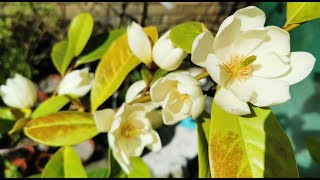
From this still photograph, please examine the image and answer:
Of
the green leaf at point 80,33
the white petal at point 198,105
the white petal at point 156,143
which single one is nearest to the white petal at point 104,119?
the white petal at point 156,143

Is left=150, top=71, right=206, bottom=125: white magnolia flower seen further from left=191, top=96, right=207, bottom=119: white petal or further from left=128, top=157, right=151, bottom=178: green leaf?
left=128, top=157, right=151, bottom=178: green leaf

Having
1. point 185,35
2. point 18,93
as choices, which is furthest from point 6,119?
point 185,35

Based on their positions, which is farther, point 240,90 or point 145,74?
point 145,74

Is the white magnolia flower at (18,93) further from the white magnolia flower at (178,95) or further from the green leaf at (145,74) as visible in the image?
the white magnolia flower at (178,95)

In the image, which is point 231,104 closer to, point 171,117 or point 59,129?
point 171,117

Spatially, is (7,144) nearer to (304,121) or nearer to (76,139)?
(76,139)

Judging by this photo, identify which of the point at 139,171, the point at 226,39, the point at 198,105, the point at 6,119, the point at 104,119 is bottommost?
the point at 139,171

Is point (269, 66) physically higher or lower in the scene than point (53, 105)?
higher

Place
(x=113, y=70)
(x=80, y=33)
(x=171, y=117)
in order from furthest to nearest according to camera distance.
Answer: (x=80, y=33) → (x=113, y=70) → (x=171, y=117)
